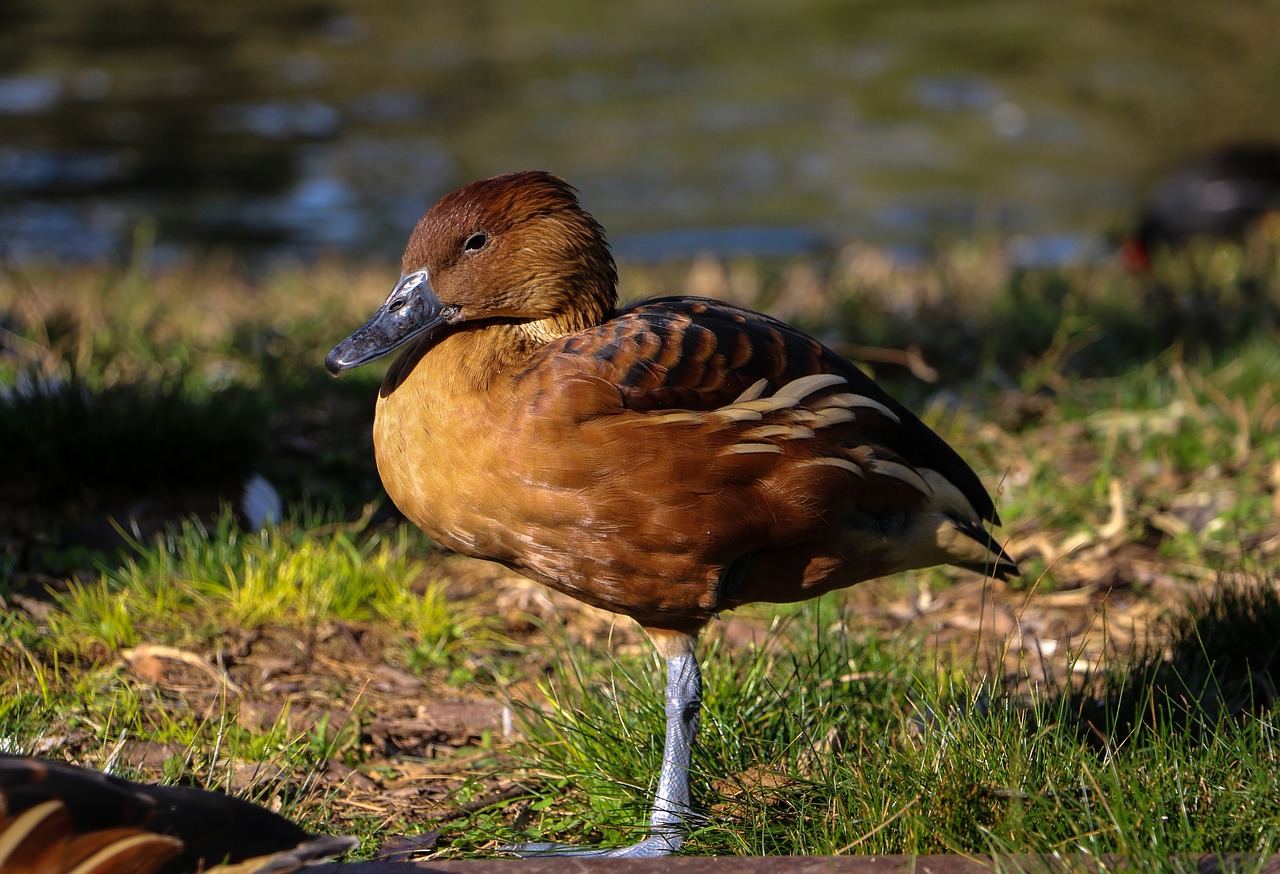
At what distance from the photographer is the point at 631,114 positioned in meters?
22.2

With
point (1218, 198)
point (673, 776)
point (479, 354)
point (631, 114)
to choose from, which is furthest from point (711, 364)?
point (631, 114)

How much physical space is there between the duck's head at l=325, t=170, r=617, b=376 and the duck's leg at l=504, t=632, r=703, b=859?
853 millimetres

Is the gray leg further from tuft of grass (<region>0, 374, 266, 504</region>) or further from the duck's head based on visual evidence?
tuft of grass (<region>0, 374, 266, 504</region>)

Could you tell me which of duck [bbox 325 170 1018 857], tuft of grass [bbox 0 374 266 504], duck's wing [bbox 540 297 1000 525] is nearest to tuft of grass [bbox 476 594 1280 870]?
duck [bbox 325 170 1018 857]

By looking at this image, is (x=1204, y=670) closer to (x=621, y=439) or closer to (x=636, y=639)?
(x=636, y=639)

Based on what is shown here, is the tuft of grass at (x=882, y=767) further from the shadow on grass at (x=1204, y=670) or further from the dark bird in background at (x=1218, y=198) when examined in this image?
the dark bird in background at (x=1218, y=198)

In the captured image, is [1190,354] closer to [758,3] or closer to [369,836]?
[369,836]

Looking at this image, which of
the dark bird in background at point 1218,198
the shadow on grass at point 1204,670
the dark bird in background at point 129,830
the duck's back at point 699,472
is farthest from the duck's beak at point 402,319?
the dark bird in background at point 1218,198

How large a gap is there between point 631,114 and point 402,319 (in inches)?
776

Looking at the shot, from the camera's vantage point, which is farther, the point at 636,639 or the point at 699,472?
the point at 636,639

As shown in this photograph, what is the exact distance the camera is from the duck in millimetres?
2863

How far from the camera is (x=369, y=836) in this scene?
3113 mm

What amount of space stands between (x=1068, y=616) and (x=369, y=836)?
7.90 feet

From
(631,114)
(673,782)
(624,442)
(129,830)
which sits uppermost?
(631,114)
